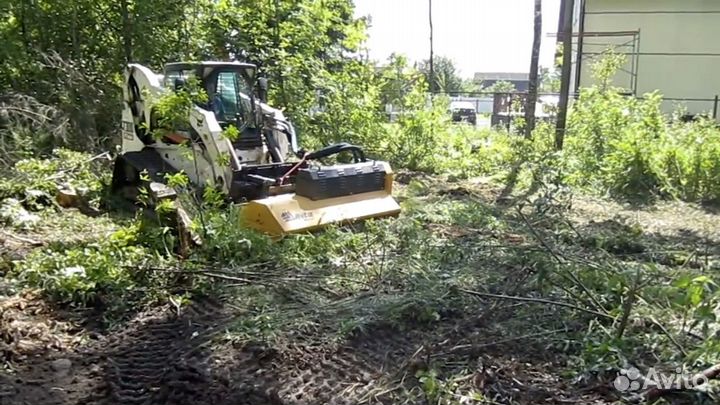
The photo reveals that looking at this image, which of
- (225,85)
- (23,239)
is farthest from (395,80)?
(23,239)

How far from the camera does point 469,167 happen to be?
11875 mm

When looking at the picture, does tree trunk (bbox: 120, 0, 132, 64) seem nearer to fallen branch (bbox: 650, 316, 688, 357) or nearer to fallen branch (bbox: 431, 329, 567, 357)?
fallen branch (bbox: 431, 329, 567, 357)

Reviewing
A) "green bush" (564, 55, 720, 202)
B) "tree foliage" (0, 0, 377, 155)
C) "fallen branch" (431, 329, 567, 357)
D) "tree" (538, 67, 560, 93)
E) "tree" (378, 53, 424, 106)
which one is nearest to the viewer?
"fallen branch" (431, 329, 567, 357)

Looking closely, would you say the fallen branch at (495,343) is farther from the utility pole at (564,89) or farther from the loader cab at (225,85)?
the utility pole at (564,89)

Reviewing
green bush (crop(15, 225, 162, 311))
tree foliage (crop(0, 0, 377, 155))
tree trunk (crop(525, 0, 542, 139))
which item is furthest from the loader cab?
tree trunk (crop(525, 0, 542, 139))

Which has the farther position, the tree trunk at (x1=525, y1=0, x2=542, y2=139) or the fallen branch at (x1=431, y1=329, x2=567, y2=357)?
the tree trunk at (x1=525, y1=0, x2=542, y2=139)

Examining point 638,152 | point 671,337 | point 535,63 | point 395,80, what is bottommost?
point 671,337

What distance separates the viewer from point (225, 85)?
23.1 ft

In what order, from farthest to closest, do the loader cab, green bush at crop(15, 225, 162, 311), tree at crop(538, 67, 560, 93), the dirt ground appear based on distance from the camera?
tree at crop(538, 67, 560, 93)
the loader cab
green bush at crop(15, 225, 162, 311)
the dirt ground

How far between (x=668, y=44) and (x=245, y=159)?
50.9 ft

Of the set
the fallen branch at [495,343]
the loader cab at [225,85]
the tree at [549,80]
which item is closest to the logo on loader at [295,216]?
the loader cab at [225,85]

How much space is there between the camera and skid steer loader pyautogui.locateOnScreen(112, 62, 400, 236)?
5887mm

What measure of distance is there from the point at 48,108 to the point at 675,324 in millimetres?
9142

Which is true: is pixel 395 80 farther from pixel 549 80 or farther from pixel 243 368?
pixel 243 368
